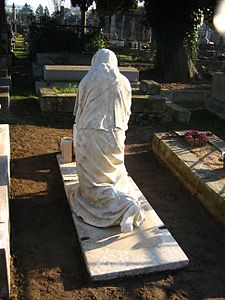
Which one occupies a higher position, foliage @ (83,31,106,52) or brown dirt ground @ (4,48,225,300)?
foliage @ (83,31,106,52)

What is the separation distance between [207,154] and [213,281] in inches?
114

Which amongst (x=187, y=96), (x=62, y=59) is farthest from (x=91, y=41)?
(x=187, y=96)

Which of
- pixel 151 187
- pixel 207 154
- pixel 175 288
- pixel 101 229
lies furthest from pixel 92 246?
pixel 207 154

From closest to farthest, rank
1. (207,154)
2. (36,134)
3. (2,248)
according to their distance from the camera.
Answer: (2,248) → (207,154) → (36,134)

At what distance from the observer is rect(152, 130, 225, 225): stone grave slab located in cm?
510

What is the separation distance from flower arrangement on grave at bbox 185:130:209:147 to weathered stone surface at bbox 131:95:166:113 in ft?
7.72

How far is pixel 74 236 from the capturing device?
14.6ft

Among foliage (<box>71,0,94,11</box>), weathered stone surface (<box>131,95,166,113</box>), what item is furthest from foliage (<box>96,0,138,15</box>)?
weathered stone surface (<box>131,95,166,113</box>)

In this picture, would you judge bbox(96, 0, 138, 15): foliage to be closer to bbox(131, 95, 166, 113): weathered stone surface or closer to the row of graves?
the row of graves

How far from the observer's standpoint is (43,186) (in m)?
5.74

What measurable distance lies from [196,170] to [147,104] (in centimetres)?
378

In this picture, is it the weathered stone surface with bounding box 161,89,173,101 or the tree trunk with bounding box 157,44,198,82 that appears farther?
the tree trunk with bounding box 157,44,198,82

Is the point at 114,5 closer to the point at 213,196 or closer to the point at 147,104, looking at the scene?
the point at 147,104

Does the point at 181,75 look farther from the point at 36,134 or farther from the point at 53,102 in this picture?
the point at 36,134
